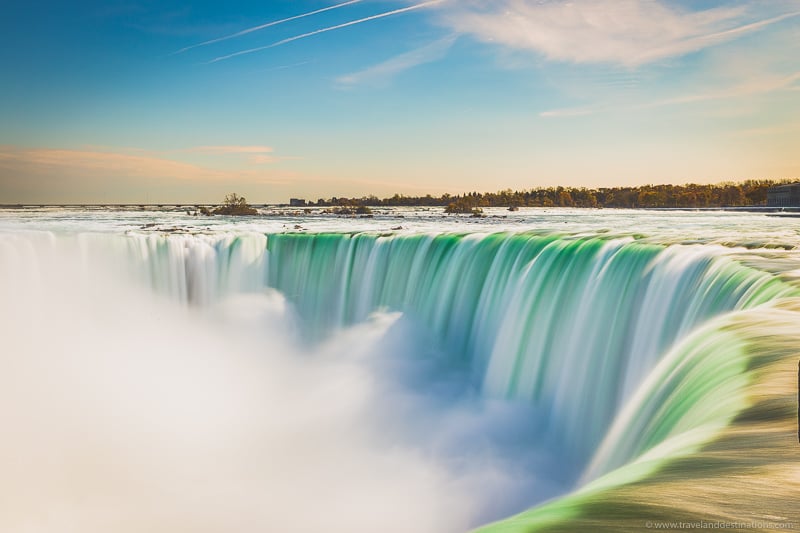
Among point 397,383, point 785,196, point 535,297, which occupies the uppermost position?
point 785,196

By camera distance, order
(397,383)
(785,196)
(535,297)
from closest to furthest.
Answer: (535,297)
(397,383)
(785,196)

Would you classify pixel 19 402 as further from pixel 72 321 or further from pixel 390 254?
pixel 390 254

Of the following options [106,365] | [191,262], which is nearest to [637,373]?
[106,365]

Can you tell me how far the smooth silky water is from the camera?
4.53 meters

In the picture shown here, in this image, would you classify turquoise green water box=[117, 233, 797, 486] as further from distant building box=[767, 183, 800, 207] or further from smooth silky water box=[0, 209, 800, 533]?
distant building box=[767, 183, 800, 207]

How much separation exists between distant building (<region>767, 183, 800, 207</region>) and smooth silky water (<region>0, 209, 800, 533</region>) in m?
49.4

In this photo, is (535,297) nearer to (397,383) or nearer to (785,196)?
(397,383)

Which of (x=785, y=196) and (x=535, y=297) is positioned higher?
(x=785, y=196)

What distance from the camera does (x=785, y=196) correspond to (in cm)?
5697

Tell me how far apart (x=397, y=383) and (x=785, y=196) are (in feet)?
184

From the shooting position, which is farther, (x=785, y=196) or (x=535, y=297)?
(x=785, y=196)

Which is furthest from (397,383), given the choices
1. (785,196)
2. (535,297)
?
(785,196)

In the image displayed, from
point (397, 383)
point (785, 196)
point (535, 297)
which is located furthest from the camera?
point (785, 196)

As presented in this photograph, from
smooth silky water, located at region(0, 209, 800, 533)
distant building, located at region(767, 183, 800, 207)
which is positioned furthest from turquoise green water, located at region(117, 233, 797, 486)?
distant building, located at region(767, 183, 800, 207)
